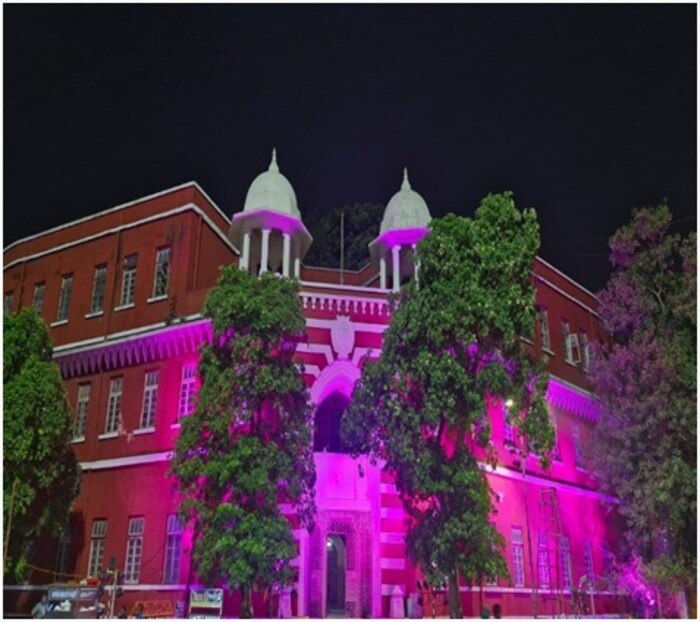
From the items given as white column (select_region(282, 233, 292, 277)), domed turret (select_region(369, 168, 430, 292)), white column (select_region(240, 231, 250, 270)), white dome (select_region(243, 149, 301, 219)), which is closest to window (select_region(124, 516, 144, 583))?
white column (select_region(240, 231, 250, 270))

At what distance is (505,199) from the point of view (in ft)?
58.4

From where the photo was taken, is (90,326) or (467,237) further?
(90,326)

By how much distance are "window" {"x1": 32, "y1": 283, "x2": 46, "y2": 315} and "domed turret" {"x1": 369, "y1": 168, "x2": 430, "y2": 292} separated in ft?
37.1

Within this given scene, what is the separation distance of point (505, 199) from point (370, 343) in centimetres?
580

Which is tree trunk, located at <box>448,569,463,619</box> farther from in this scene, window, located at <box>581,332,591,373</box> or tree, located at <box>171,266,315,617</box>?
window, located at <box>581,332,591,373</box>

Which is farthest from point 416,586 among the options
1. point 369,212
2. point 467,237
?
point 369,212

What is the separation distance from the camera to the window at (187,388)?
2133cm

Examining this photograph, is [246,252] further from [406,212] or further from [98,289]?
[98,289]

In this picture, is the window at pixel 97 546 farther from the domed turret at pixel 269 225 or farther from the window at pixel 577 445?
the window at pixel 577 445

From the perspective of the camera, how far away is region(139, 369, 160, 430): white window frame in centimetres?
2195

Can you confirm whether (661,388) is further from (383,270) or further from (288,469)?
(288,469)

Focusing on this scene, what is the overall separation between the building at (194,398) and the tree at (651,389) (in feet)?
10.0

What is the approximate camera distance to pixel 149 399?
2225cm

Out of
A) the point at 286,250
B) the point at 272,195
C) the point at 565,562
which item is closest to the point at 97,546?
the point at 286,250
